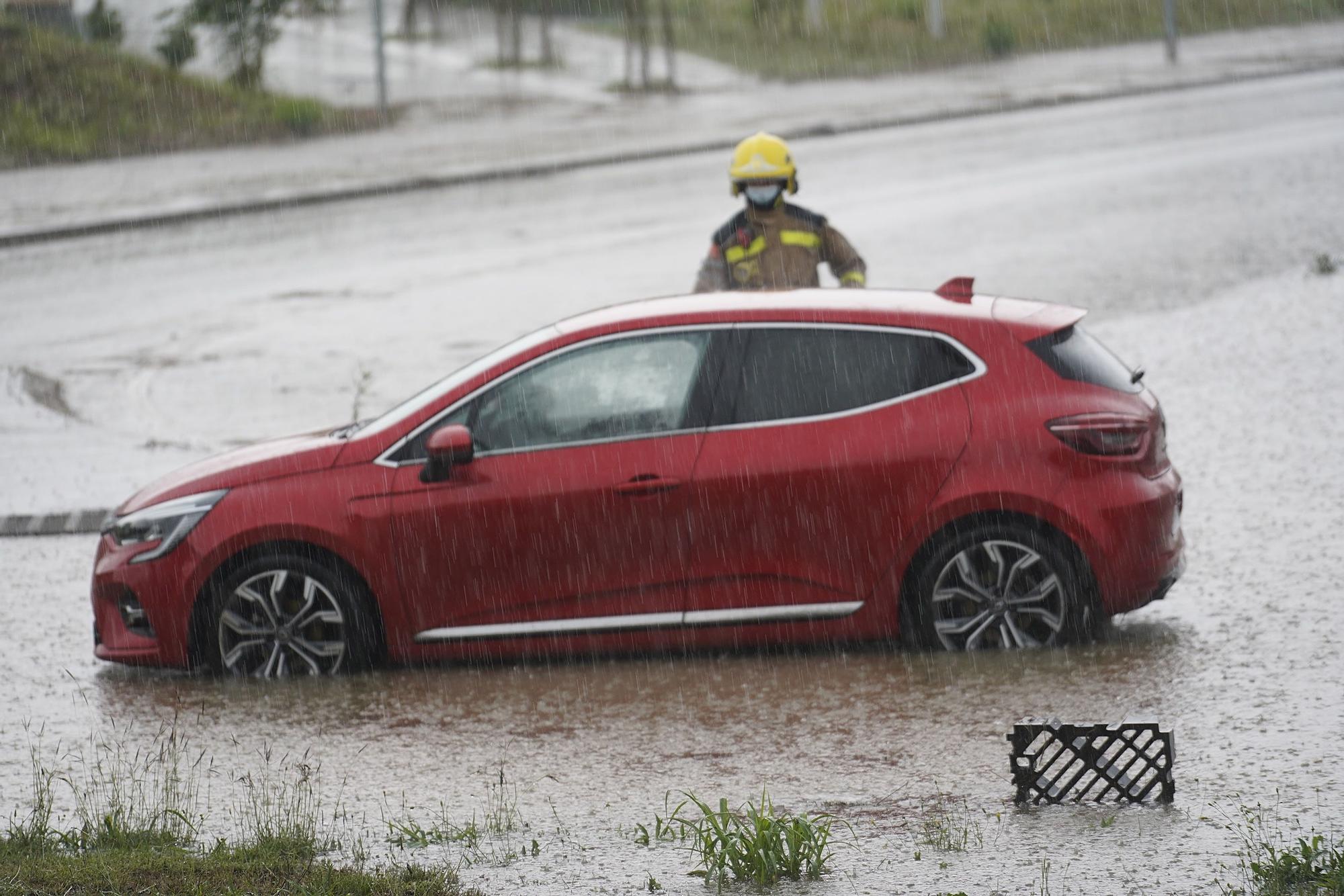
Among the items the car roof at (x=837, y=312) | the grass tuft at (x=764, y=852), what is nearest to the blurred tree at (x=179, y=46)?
the car roof at (x=837, y=312)

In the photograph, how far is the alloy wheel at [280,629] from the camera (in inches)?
306

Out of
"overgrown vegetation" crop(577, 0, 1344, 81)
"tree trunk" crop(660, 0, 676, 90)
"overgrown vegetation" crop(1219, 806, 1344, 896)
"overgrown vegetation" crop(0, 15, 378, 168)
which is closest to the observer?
"overgrown vegetation" crop(1219, 806, 1344, 896)

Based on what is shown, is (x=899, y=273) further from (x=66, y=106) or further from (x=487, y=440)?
(x=66, y=106)

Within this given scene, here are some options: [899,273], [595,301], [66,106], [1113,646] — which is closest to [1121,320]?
[899,273]

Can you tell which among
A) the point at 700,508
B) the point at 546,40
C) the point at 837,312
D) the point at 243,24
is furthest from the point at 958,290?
the point at 546,40

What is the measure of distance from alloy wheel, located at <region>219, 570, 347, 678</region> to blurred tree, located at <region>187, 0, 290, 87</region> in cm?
2515

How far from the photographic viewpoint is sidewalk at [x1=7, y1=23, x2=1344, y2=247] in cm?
2408

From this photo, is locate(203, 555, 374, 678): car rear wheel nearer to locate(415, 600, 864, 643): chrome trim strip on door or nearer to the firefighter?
locate(415, 600, 864, 643): chrome trim strip on door

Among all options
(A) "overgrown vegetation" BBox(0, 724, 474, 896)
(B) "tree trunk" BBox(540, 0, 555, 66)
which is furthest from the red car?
(B) "tree trunk" BBox(540, 0, 555, 66)

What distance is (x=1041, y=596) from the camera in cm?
756

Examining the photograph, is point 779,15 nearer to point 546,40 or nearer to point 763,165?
point 546,40

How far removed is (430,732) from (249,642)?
3.72 ft

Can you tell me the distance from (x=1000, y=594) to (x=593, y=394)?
1.79 meters

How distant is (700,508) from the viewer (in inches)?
298
